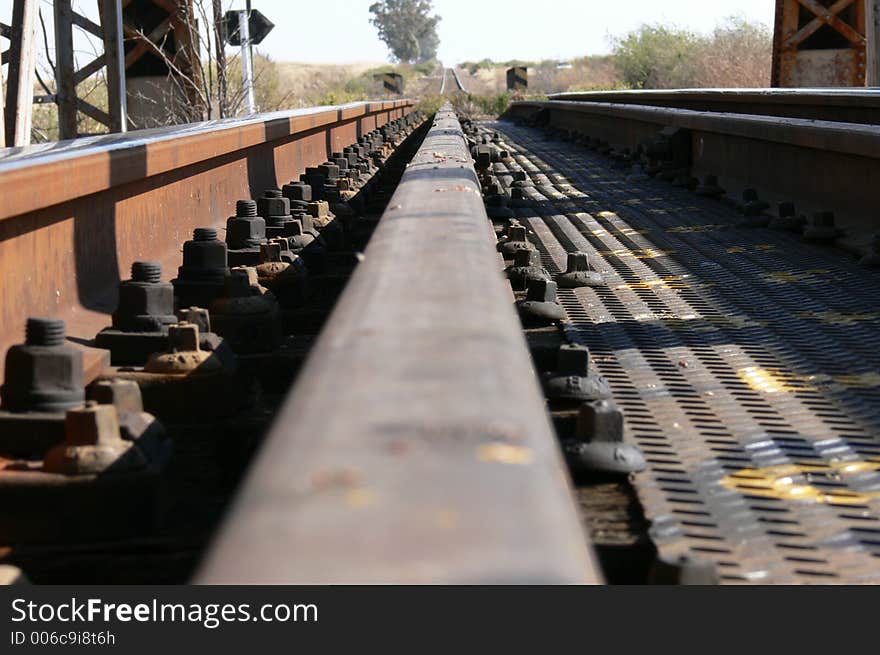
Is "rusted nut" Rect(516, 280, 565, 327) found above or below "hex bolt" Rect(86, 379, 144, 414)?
below

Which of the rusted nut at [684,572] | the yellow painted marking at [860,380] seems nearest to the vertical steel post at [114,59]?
the yellow painted marking at [860,380]

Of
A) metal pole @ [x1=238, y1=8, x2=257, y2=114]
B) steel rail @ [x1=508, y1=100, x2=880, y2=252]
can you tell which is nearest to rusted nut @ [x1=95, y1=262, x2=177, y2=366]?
steel rail @ [x1=508, y1=100, x2=880, y2=252]

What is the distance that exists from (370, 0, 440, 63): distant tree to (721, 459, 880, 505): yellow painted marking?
14895 centimetres

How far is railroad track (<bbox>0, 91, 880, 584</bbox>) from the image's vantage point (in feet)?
3.40

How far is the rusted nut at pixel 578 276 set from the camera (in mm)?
4676

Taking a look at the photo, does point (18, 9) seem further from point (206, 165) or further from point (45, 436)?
point (45, 436)

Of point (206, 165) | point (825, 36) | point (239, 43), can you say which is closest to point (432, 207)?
point (206, 165)

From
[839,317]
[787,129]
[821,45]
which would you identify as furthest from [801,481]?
[821,45]

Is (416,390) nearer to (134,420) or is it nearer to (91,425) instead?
(91,425)

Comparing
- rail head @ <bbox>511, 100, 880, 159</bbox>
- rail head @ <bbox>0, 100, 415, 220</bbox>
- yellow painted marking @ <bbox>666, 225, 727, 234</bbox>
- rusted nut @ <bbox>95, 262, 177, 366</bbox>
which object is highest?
rail head @ <bbox>0, 100, 415, 220</bbox>

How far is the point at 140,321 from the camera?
313 cm

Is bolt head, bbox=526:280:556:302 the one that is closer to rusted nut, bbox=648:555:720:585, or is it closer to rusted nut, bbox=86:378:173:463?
rusted nut, bbox=86:378:173:463

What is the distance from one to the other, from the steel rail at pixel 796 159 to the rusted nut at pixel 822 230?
0.20 ft
